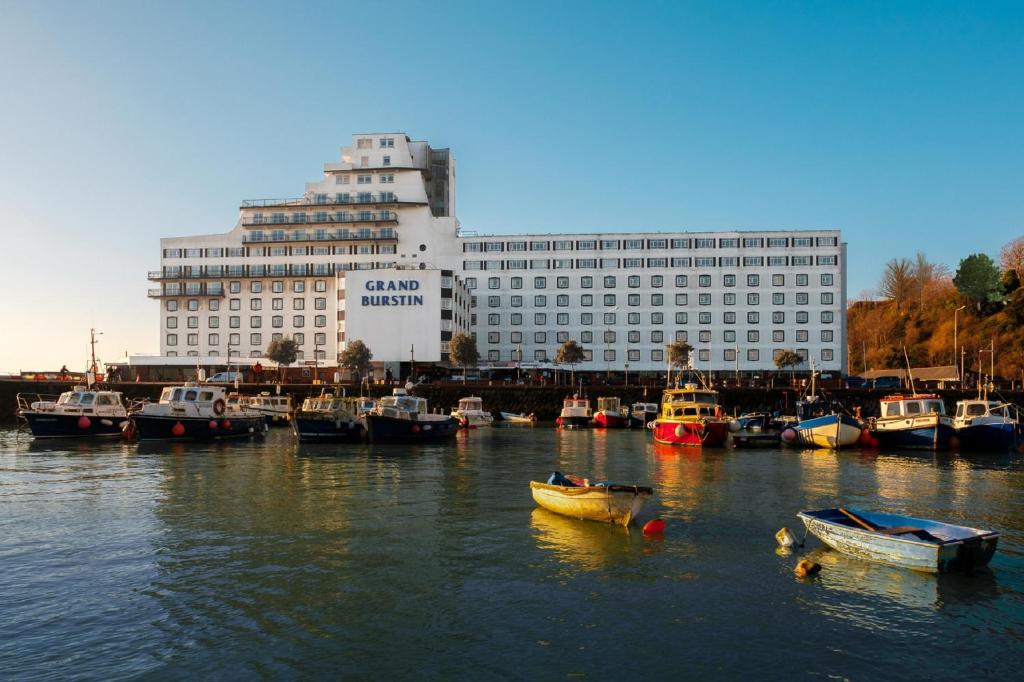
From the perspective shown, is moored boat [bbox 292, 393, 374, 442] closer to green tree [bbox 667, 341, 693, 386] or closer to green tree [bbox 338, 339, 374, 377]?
green tree [bbox 338, 339, 374, 377]

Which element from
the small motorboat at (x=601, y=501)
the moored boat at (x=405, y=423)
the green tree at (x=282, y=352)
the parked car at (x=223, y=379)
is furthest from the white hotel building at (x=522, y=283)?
the small motorboat at (x=601, y=501)

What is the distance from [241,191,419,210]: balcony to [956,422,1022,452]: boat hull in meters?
94.6

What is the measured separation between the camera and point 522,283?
138 metres

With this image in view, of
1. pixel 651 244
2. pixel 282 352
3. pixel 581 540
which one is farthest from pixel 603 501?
pixel 651 244

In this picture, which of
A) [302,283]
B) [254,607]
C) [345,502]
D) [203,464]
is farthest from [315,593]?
[302,283]

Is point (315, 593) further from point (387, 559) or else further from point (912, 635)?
point (912, 635)

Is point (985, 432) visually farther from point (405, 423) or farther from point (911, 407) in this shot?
point (405, 423)

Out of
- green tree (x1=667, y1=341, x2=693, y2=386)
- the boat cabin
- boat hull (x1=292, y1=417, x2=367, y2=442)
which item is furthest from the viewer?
green tree (x1=667, y1=341, x2=693, y2=386)

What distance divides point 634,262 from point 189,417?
295 feet

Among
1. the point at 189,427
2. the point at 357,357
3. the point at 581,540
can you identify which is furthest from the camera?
the point at 357,357

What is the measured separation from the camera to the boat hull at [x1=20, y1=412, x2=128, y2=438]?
6188cm

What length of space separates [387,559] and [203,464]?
26710 mm

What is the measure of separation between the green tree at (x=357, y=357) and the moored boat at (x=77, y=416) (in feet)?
145

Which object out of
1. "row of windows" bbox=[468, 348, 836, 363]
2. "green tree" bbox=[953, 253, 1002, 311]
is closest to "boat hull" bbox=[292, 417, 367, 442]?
"row of windows" bbox=[468, 348, 836, 363]
